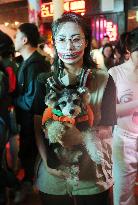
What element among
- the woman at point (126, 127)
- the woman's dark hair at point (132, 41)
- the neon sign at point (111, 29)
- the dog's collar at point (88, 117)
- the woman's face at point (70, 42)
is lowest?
the neon sign at point (111, 29)

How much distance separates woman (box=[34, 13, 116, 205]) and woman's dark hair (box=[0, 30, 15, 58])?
1532 mm

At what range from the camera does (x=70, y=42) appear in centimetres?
186

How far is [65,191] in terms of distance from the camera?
1.85 metres

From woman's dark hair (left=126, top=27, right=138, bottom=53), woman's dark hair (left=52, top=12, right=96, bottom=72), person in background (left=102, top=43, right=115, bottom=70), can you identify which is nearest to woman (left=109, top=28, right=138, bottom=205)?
woman's dark hair (left=126, top=27, right=138, bottom=53)

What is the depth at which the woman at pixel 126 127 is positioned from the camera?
2.62m

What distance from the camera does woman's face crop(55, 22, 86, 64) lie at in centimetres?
185

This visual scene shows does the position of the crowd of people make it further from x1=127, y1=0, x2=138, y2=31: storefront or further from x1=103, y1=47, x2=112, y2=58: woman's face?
x1=127, y1=0, x2=138, y2=31: storefront

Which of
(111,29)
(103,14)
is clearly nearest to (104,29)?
(111,29)

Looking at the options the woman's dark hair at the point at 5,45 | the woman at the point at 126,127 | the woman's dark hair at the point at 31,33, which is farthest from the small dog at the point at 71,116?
the woman's dark hair at the point at 31,33

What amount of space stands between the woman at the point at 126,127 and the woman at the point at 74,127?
76 centimetres

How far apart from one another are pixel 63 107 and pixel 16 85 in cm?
173

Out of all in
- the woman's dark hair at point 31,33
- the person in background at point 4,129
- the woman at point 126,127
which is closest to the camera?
the woman at point 126,127

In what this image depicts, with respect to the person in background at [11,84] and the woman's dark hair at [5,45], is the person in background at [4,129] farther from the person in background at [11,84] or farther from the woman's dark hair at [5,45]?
the woman's dark hair at [5,45]

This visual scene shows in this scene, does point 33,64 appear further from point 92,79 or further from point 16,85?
point 92,79
